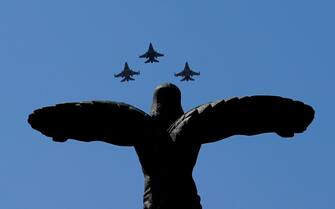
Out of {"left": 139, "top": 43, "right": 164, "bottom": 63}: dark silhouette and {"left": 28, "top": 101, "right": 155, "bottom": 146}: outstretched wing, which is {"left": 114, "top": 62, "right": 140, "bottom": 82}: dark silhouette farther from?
{"left": 28, "top": 101, "right": 155, "bottom": 146}: outstretched wing

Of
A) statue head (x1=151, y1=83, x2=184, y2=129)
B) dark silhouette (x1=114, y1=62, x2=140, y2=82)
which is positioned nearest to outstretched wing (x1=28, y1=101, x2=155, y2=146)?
statue head (x1=151, y1=83, x2=184, y2=129)

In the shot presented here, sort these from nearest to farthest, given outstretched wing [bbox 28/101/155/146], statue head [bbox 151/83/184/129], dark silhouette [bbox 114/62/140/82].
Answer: outstretched wing [bbox 28/101/155/146]
statue head [bbox 151/83/184/129]
dark silhouette [bbox 114/62/140/82]

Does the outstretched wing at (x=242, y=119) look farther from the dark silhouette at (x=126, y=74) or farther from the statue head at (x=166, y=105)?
the dark silhouette at (x=126, y=74)

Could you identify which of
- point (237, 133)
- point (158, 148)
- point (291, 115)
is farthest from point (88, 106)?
point (291, 115)

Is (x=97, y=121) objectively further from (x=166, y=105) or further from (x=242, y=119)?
(x=242, y=119)

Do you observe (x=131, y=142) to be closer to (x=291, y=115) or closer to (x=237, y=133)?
(x=237, y=133)

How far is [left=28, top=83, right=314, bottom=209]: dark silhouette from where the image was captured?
8312 mm

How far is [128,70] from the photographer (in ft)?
234

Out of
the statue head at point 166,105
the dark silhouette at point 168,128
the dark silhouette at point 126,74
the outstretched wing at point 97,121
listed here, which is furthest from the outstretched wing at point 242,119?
the dark silhouette at point 126,74

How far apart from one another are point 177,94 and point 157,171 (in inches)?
37.8

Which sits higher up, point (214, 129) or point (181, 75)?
point (181, 75)

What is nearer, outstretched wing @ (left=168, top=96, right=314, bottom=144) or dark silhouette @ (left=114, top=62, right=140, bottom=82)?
outstretched wing @ (left=168, top=96, right=314, bottom=144)

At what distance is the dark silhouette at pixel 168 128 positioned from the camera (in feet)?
27.3

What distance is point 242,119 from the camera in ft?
27.9
